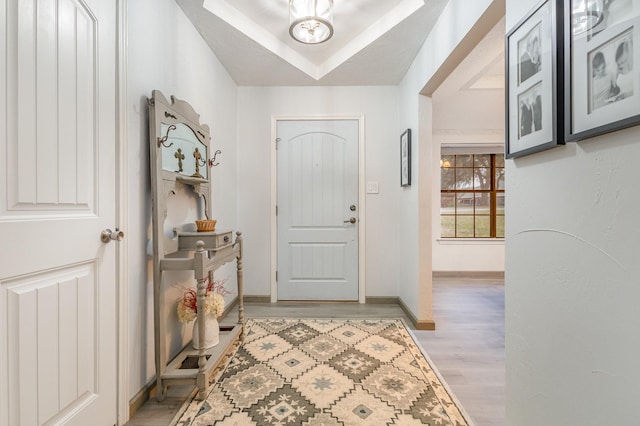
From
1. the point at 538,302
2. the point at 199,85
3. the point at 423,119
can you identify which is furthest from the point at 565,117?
the point at 199,85

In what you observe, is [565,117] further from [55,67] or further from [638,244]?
[55,67]

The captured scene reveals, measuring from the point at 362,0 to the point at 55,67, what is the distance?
6.09ft

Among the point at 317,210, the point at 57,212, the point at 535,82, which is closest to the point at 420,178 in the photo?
the point at 317,210

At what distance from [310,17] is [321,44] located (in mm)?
809

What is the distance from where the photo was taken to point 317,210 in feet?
10.3

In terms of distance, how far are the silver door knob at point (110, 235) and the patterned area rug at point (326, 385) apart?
0.92m

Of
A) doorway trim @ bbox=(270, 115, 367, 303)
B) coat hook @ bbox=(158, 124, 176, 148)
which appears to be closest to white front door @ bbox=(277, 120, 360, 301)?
doorway trim @ bbox=(270, 115, 367, 303)

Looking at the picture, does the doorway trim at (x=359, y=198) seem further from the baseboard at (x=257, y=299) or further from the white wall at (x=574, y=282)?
the white wall at (x=574, y=282)

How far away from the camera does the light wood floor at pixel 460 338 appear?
1486mm

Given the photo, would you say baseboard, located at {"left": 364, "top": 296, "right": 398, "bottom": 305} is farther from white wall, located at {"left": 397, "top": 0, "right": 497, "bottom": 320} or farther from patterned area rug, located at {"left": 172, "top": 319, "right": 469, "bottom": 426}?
patterned area rug, located at {"left": 172, "top": 319, "right": 469, "bottom": 426}

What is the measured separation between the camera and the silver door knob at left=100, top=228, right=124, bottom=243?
126 centimetres

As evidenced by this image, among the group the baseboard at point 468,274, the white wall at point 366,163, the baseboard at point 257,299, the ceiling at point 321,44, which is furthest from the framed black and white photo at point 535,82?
the baseboard at point 468,274

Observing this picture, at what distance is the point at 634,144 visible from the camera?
0.71m

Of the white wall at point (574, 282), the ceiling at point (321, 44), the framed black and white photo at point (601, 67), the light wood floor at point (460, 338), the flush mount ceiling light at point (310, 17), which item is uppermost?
the ceiling at point (321, 44)
